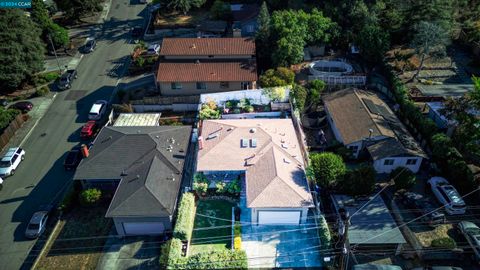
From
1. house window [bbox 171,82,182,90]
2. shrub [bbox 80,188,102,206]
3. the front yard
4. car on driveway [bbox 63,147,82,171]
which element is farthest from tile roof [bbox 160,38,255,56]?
the front yard

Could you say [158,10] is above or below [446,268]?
above

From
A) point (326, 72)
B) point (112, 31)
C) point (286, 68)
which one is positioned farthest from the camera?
point (112, 31)

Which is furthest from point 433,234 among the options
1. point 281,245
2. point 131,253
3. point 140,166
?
point 140,166

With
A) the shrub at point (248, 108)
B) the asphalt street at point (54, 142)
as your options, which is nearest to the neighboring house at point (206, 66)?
the shrub at point (248, 108)

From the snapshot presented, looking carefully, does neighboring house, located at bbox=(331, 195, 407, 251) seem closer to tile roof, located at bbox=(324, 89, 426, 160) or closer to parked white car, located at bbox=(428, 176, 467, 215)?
tile roof, located at bbox=(324, 89, 426, 160)

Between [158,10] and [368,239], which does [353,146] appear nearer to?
[368,239]

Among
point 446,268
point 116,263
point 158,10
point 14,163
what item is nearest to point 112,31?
point 158,10

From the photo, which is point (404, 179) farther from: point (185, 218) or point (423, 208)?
point (185, 218)
